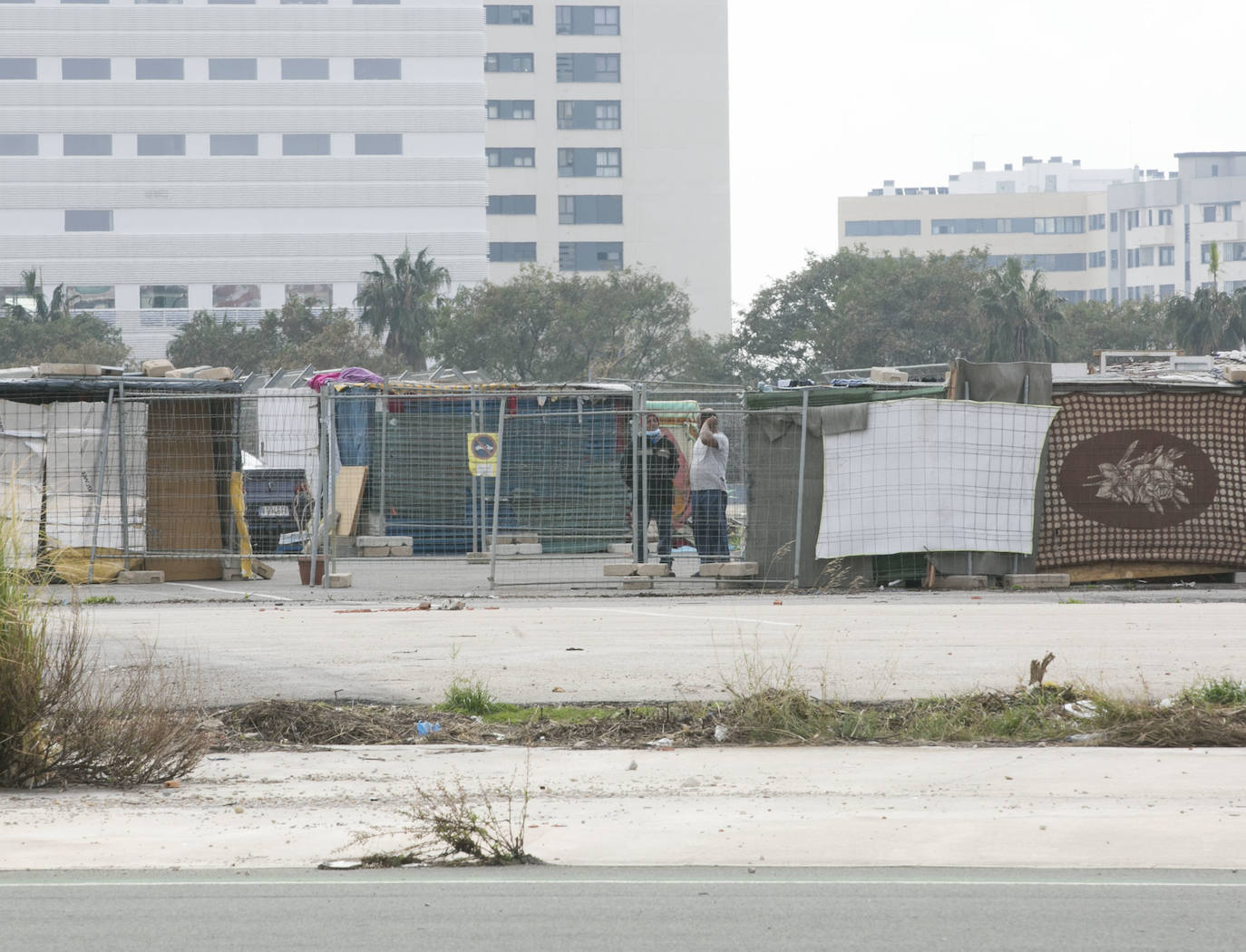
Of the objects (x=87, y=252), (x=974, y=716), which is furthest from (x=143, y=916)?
(x=87, y=252)

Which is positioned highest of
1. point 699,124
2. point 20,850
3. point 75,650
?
point 699,124

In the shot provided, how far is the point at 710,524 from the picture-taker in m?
17.9

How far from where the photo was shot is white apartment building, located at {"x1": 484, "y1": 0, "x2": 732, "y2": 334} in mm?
126000

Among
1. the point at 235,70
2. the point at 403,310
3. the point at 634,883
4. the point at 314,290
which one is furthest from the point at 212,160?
the point at 634,883

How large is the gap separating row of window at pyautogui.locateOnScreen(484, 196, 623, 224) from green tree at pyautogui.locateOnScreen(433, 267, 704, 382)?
43798mm

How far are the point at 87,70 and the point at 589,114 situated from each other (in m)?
39.5

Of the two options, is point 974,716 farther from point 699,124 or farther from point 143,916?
point 699,124

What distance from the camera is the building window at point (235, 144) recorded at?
118 meters

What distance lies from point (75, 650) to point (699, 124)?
12325 cm

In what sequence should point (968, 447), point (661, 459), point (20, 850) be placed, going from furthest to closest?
point (661, 459) < point (968, 447) < point (20, 850)

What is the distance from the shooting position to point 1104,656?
11.3 m

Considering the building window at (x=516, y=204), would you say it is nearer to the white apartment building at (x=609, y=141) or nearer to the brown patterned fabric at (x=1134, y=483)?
the white apartment building at (x=609, y=141)

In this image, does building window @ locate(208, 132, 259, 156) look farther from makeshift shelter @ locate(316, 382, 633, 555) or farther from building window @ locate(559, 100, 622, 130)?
makeshift shelter @ locate(316, 382, 633, 555)

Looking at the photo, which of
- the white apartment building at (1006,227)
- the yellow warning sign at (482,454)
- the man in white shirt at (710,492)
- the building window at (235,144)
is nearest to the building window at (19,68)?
the building window at (235,144)
